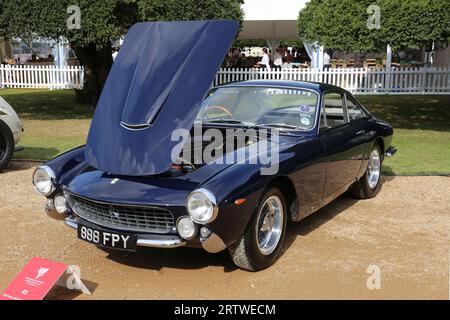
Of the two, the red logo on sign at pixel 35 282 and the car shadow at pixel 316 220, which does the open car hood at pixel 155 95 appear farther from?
the car shadow at pixel 316 220

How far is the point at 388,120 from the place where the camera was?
551 inches

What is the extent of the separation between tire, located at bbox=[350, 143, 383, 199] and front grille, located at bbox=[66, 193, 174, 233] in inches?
123

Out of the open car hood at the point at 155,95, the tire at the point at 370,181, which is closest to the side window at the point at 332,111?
the tire at the point at 370,181

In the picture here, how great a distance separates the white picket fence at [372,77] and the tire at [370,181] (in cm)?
1190

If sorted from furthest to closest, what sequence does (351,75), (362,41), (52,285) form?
(351,75)
(362,41)
(52,285)

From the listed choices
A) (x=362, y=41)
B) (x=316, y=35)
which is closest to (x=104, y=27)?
(x=316, y=35)

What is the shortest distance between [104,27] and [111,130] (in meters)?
8.69

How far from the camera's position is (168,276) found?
4070mm

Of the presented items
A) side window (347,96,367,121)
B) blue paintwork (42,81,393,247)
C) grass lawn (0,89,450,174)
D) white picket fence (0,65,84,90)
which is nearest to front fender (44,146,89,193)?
blue paintwork (42,81,393,247)

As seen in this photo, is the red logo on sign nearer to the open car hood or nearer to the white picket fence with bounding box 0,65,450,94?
the open car hood

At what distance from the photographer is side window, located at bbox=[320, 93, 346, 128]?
17.2ft

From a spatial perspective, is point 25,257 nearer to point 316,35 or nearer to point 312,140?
point 312,140

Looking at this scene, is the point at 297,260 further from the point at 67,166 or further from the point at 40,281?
the point at 67,166

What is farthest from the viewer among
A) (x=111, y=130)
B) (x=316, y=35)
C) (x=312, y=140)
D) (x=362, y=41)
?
(x=316, y=35)
